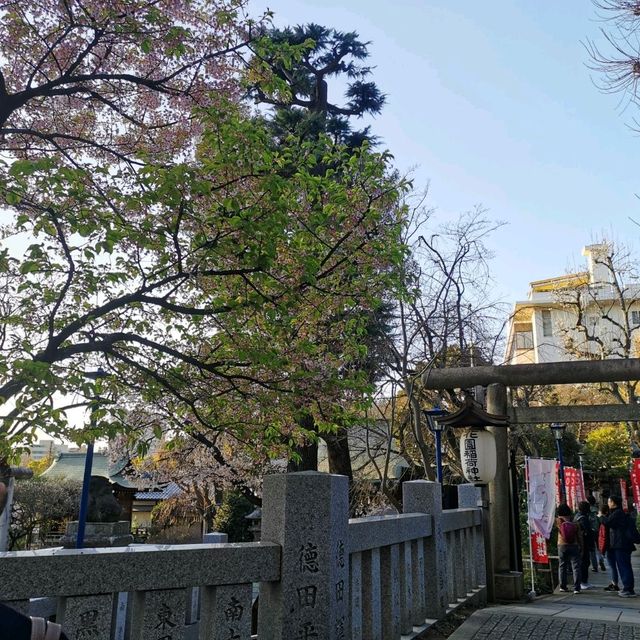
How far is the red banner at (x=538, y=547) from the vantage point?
1104cm

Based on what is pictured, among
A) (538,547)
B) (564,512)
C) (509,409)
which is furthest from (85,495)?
(564,512)

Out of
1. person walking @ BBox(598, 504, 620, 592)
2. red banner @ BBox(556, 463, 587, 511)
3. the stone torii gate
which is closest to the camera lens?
the stone torii gate

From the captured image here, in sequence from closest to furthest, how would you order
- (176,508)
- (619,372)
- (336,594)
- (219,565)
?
1. (219,565)
2. (336,594)
3. (619,372)
4. (176,508)

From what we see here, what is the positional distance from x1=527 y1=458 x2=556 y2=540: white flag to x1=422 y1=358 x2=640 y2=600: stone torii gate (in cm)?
133

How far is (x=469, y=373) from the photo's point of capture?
9703 millimetres

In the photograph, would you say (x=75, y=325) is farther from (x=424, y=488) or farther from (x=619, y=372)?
(x=619, y=372)

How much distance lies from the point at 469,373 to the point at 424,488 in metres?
3.70

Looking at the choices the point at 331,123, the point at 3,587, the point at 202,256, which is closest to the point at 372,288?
the point at 202,256

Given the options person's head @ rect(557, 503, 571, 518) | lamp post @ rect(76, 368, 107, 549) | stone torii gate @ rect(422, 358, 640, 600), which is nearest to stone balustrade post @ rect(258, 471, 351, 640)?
lamp post @ rect(76, 368, 107, 549)

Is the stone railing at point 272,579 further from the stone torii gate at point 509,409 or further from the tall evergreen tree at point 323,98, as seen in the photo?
the tall evergreen tree at point 323,98

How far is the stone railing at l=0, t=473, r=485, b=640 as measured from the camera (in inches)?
102

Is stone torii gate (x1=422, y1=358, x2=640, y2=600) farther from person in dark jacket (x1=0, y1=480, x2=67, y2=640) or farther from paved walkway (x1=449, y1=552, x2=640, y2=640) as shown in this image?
person in dark jacket (x1=0, y1=480, x2=67, y2=640)

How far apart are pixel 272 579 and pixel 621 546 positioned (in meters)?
10.1

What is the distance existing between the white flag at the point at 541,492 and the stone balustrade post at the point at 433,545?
545 centimetres
